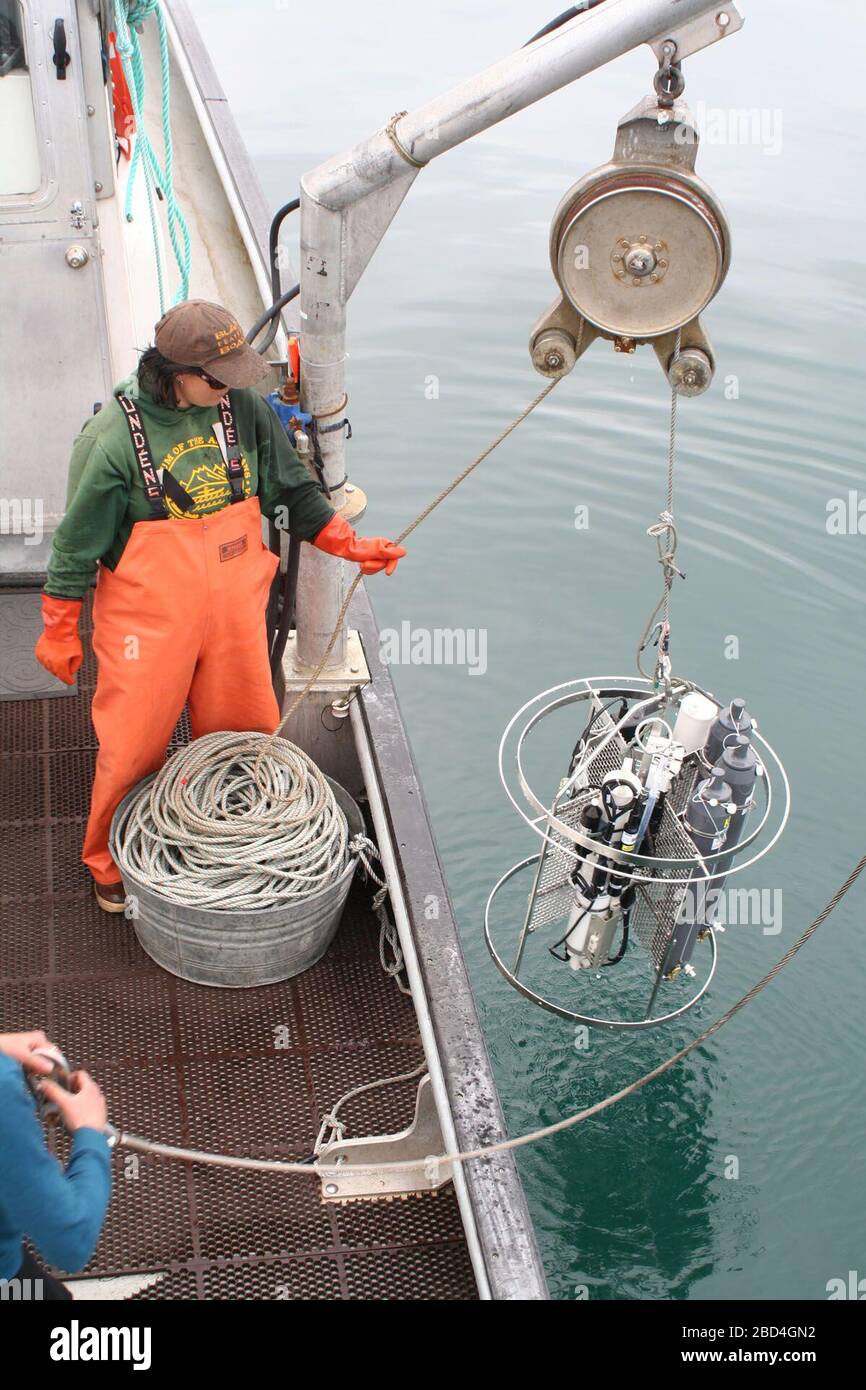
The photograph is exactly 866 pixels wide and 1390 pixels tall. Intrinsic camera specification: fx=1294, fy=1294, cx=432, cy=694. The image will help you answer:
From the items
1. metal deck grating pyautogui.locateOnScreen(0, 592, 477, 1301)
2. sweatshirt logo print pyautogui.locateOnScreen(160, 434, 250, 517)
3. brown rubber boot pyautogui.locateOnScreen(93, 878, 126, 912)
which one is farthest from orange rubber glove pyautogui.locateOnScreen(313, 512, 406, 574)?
brown rubber boot pyautogui.locateOnScreen(93, 878, 126, 912)

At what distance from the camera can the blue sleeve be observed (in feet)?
6.48

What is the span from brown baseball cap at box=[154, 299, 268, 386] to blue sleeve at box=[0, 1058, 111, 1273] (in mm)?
2002

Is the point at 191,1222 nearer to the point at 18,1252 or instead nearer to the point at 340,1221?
the point at 340,1221

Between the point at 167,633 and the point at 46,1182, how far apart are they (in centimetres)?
183

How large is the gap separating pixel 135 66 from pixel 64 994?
3675 mm

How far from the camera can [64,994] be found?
→ 3811mm

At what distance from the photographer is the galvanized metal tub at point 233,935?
12.1 ft

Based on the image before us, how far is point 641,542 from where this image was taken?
8.64 meters

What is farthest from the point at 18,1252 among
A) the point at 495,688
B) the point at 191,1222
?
the point at 495,688

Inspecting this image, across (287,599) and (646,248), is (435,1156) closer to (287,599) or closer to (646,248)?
(287,599)

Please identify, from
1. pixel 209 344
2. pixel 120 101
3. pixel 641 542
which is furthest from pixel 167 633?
pixel 641 542

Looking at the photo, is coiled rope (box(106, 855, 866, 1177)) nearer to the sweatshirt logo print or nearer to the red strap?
the sweatshirt logo print

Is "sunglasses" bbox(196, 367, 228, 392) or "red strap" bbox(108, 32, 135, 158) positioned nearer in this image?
"sunglasses" bbox(196, 367, 228, 392)

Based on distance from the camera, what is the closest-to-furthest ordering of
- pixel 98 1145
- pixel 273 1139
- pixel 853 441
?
pixel 98 1145
pixel 273 1139
pixel 853 441
